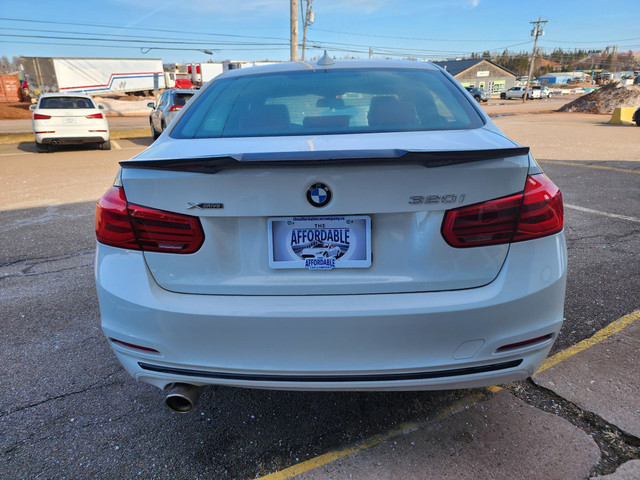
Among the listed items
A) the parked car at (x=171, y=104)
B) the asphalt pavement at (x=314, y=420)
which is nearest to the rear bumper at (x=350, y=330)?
the asphalt pavement at (x=314, y=420)

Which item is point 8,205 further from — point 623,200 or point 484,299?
point 623,200

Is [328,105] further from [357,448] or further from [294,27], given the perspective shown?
[294,27]

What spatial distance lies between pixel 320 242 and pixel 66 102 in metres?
12.9

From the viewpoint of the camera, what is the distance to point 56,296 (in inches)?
142

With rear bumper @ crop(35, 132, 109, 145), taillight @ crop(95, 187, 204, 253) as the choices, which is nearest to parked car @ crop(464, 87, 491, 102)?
rear bumper @ crop(35, 132, 109, 145)

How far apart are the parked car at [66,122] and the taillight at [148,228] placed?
11.6 metres

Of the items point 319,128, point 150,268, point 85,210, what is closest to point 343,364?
point 150,268

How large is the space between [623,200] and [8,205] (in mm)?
8703

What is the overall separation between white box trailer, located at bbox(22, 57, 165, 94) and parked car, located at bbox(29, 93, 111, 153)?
2786 centimetres

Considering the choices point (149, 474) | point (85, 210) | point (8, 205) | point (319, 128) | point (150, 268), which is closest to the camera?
point (150, 268)

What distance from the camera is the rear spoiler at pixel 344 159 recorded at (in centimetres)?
156

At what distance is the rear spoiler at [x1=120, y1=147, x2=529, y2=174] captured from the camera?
1560 mm

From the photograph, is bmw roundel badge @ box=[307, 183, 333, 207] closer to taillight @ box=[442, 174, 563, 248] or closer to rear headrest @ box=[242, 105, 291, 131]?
taillight @ box=[442, 174, 563, 248]

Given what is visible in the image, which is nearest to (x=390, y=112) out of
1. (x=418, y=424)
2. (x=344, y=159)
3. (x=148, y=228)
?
(x=344, y=159)
